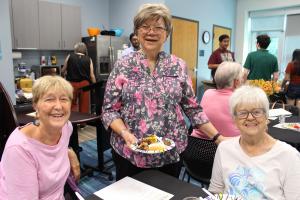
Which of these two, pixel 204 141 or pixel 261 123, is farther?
pixel 204 141

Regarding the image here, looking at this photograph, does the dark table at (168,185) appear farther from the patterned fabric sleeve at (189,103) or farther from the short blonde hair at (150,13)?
the short blonde hair at (150,13)

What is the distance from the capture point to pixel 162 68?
1.38m

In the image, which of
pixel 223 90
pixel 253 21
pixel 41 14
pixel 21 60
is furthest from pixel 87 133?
pixel 253 21

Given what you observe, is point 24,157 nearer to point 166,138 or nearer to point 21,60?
point 166,138

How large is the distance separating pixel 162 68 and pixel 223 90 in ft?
2.70

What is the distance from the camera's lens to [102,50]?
5.16 m

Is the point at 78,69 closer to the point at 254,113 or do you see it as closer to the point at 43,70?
the point at 43,70

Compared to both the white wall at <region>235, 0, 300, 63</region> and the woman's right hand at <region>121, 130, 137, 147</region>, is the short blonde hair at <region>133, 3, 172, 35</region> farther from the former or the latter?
the white wall at <region>235, 0, 300, 63</region>

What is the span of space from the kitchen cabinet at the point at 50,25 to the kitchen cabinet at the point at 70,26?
87 millimetres

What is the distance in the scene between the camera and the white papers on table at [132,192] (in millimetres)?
1152

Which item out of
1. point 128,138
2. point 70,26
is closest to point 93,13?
point 70,26

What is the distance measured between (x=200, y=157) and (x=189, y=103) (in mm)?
562

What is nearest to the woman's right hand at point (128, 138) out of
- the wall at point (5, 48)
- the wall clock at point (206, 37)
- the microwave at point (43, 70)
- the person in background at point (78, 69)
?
the wall at point (5, 48)

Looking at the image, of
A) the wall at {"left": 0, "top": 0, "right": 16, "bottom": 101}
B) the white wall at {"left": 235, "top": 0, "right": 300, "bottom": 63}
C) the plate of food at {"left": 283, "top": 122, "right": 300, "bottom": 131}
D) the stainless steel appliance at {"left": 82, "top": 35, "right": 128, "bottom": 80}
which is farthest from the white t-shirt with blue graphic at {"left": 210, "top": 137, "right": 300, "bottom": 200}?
the white wall at {"left": 235, "top": 0, "right": 300, "bottom": 63}
